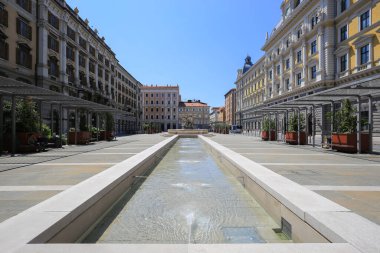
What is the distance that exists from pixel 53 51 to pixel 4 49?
356 inches

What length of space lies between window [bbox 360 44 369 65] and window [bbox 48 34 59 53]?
118 feet

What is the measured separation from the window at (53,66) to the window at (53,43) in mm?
1398

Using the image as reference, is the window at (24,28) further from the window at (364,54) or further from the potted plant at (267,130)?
the window at (364,54)

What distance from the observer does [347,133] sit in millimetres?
15047

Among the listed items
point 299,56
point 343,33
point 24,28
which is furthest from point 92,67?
point 343,33

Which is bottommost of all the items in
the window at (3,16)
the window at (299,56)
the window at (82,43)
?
the window at (3,16)

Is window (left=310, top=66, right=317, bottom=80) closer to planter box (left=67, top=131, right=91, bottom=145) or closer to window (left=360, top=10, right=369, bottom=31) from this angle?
window (left=360, top=10, right=369, bottom=31)

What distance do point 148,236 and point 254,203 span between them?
2859mm

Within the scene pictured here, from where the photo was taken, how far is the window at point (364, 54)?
101 feet

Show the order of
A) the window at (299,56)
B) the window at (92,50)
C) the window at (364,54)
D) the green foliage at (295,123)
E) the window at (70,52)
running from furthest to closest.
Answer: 1. the window at (92,50)
2. the window at (299,56)
3. the window at (70,52)
4. the window at (364,54)
5. the green foliage at (295,123)

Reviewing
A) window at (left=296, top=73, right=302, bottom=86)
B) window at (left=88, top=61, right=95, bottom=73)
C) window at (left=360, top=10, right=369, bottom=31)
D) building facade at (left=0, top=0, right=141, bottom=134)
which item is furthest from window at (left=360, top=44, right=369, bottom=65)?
window at (left=88, top=61, right=95, bottom=73)

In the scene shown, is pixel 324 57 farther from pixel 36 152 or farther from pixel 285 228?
pixel 285 228

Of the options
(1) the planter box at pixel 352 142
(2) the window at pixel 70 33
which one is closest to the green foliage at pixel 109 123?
(2) the window at pixel 70 33

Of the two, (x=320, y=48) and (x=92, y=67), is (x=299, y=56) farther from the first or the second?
(x=92, y=67)
